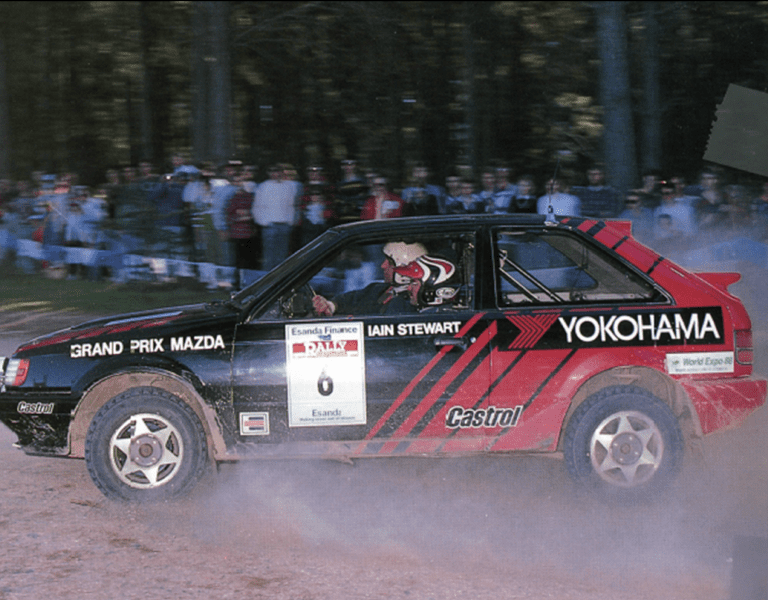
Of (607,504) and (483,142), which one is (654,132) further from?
(607,504)

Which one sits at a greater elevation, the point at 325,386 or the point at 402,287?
the point at 402,287

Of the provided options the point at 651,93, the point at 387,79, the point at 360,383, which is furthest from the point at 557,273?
the point at 387,79

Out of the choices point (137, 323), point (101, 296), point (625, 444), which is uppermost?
point (101, 296)

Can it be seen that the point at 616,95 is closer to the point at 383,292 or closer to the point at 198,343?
the point at 383,292

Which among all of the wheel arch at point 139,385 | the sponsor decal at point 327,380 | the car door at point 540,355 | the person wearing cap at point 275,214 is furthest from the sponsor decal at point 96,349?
the person wearing cap at point 275,214

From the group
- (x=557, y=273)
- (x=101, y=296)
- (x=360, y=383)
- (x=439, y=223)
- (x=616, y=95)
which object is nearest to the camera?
(x=360, y=383)

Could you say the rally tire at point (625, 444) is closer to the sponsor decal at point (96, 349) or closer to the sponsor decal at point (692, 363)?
the sponsor decal at point (692, 363)

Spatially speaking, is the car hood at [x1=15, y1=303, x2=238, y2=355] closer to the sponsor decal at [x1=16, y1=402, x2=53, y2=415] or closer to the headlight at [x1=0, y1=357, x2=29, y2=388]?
the headlight at [x1=0, y1=357, x2=29, y2=388]

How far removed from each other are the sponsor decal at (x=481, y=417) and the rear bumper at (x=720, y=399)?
94 cm

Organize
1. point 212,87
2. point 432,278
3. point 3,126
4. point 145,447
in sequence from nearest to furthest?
1. point 145,447
2. point 432,278
3. point 212,87
4. point 3,126

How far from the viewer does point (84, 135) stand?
29.2m

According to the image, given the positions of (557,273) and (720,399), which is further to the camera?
(557,273)

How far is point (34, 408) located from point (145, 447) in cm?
68

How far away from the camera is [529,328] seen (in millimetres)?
5859
